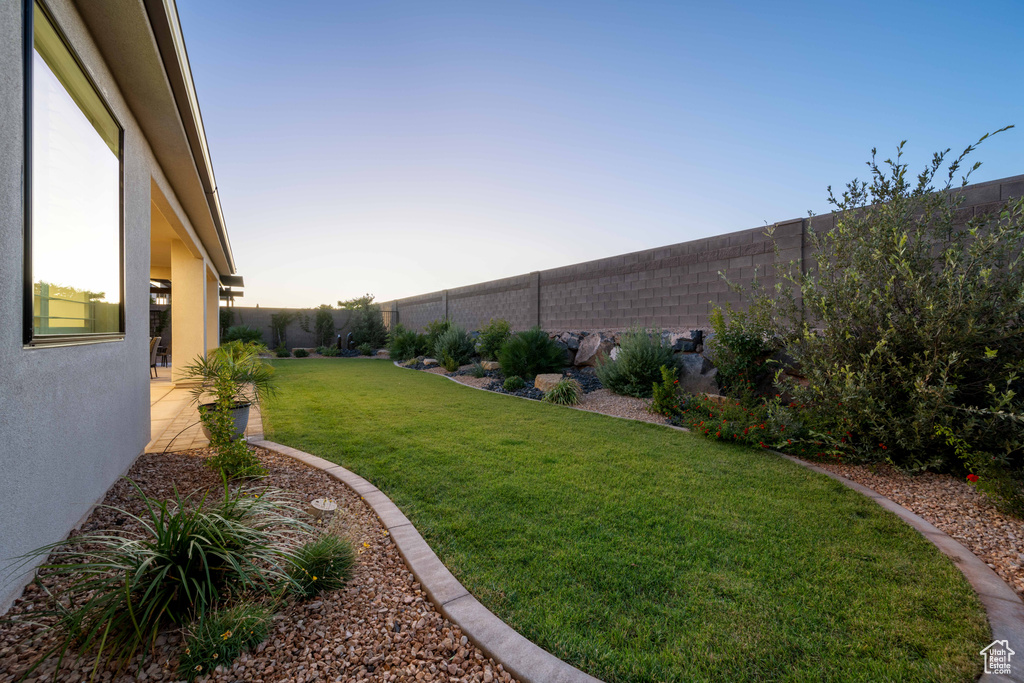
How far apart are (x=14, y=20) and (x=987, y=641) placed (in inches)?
170

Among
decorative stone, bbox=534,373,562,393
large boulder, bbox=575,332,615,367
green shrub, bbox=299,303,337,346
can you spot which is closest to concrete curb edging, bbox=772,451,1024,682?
decorative stone, bbox=534,373,562,393

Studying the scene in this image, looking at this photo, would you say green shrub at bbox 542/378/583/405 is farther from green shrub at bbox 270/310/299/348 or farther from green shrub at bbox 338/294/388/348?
green shrub at bbox 270/310/299/348

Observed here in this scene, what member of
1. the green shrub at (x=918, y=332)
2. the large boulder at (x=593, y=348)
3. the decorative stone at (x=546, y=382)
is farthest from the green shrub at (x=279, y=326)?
the green shrub at (x=918, y=332)

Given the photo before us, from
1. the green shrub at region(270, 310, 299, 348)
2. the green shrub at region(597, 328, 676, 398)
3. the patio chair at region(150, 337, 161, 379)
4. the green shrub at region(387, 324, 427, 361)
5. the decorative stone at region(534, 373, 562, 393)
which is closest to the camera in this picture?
the green shrub at region(597, 328, 676, 398)

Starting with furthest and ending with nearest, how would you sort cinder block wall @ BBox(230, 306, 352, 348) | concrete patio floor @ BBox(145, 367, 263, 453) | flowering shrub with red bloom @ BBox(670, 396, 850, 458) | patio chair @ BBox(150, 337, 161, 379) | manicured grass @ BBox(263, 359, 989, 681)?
cinder block wall @ BBox(230, 306, 352, 348) < patio chair @ BBox(150, 337, 161, 379) < concrete patio floor @ BBox(145, 367, 263, 453) < flowering shrub with red bloom @ BBox(670, 396, 850, 458) < manicured grass @ BBox(263, 359, 989, 681)

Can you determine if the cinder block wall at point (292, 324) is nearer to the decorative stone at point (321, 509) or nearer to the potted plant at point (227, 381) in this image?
the potted plant at point (227, 381)

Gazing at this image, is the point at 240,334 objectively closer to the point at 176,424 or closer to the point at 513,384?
the point at 176,424

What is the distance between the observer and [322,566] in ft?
5.65

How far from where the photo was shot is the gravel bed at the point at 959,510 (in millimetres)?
2086

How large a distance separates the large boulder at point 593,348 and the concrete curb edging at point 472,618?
615cm

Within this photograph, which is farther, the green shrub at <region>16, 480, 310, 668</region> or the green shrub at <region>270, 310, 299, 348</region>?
the green shrub at <region>270, 310, 299, 348</region>

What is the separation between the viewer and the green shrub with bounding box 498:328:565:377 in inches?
330

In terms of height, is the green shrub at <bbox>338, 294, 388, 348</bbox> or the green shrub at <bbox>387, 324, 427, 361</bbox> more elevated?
the green shrub at <bbox>338, 294, 388, 348</bbox>

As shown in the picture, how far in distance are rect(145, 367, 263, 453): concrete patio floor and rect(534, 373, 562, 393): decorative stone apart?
165 inches
